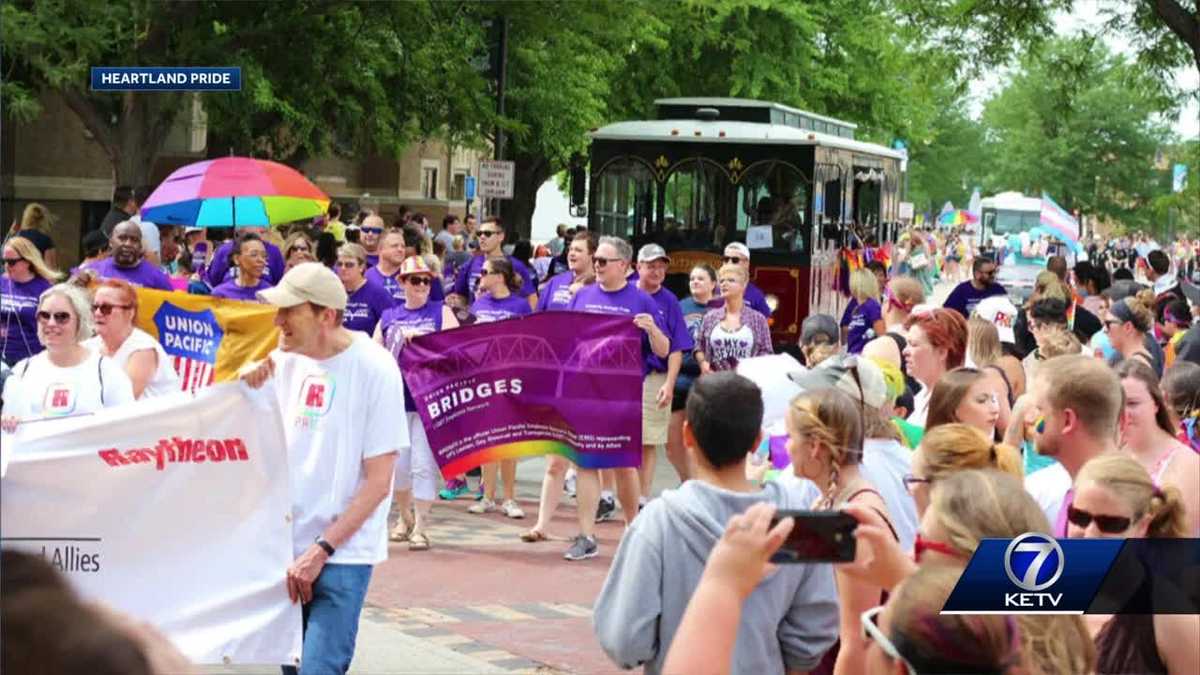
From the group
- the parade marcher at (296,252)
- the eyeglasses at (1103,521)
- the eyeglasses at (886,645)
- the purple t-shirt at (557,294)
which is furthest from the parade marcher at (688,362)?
the eyeglasses at (886,645)

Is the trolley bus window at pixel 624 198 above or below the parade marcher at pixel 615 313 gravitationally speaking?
above

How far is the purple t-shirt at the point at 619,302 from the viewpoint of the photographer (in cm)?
1306

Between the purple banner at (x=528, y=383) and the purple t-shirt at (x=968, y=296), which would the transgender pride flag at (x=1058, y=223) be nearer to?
the purple t-shirt at (x=968, y=296)

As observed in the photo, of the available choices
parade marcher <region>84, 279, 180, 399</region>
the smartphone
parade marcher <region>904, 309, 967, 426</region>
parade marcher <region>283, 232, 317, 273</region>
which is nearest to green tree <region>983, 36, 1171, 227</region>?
parade marcher <region>283, 232, 317, 273</region>

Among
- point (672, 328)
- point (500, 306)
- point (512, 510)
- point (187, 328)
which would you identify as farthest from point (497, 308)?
point (187, 328)

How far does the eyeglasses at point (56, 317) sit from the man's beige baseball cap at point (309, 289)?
1.65 metres

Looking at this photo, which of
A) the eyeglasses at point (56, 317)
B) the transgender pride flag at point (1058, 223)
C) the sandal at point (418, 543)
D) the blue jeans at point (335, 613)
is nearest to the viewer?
the blue jeans at point (335, 613)

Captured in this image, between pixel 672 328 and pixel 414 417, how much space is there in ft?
5.79

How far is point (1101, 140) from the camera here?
3484 inches

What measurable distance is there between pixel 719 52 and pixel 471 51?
531 inches

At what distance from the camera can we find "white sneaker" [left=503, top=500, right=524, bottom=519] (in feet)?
46.5

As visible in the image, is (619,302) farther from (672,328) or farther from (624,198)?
(624,198)

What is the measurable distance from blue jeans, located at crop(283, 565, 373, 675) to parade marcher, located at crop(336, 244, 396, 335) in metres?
6.68

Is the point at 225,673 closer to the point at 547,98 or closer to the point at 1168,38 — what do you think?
the point at 1168,38
